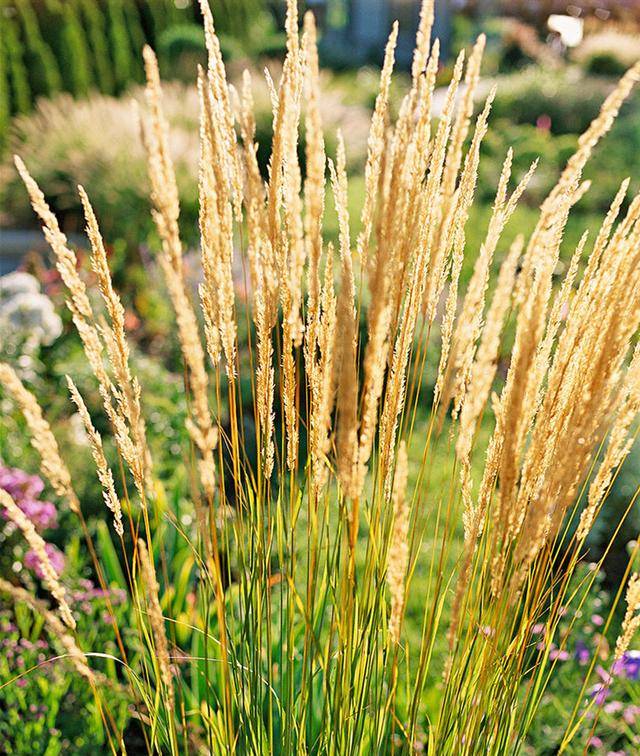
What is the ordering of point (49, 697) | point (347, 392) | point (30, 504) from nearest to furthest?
1. point (347, 392)
2. point (49, 697)
3. point (30, 504)

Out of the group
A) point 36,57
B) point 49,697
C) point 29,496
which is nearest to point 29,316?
point 29,496

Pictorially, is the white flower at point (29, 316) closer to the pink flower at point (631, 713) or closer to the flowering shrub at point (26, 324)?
the flowering shrub at point (26, 324)

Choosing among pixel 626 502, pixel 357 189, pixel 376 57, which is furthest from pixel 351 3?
pixel 626 502

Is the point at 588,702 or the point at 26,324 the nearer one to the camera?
the point at 588,702

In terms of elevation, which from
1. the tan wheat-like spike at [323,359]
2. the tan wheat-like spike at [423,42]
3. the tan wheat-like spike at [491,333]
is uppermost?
the tan wheat-like spike at [423,42]

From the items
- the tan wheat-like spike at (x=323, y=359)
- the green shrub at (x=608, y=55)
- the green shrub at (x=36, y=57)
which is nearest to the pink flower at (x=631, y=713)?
the tan wheat-like spike at (x=323, y=359)

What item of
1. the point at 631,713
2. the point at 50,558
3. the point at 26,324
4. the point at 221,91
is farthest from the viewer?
the point at 26,324

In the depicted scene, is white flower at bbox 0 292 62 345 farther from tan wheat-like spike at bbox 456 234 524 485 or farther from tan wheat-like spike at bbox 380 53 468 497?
tan wheat-like spike at bbox 456 234 524 485

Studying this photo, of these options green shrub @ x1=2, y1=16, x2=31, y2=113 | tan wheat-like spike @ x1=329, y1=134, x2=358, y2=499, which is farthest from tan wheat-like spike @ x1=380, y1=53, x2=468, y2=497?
green shrub @ x1=2, y1=16, x2=31, y2=113

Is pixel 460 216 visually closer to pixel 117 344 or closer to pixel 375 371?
pixel 375 371

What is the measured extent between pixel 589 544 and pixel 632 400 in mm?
2337

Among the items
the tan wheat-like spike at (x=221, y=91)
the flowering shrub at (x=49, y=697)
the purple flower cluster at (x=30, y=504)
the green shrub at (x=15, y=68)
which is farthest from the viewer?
the green shrub at (x=15, y=68)

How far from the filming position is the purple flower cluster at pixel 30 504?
8.64 ft

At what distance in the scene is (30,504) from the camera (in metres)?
2.71
